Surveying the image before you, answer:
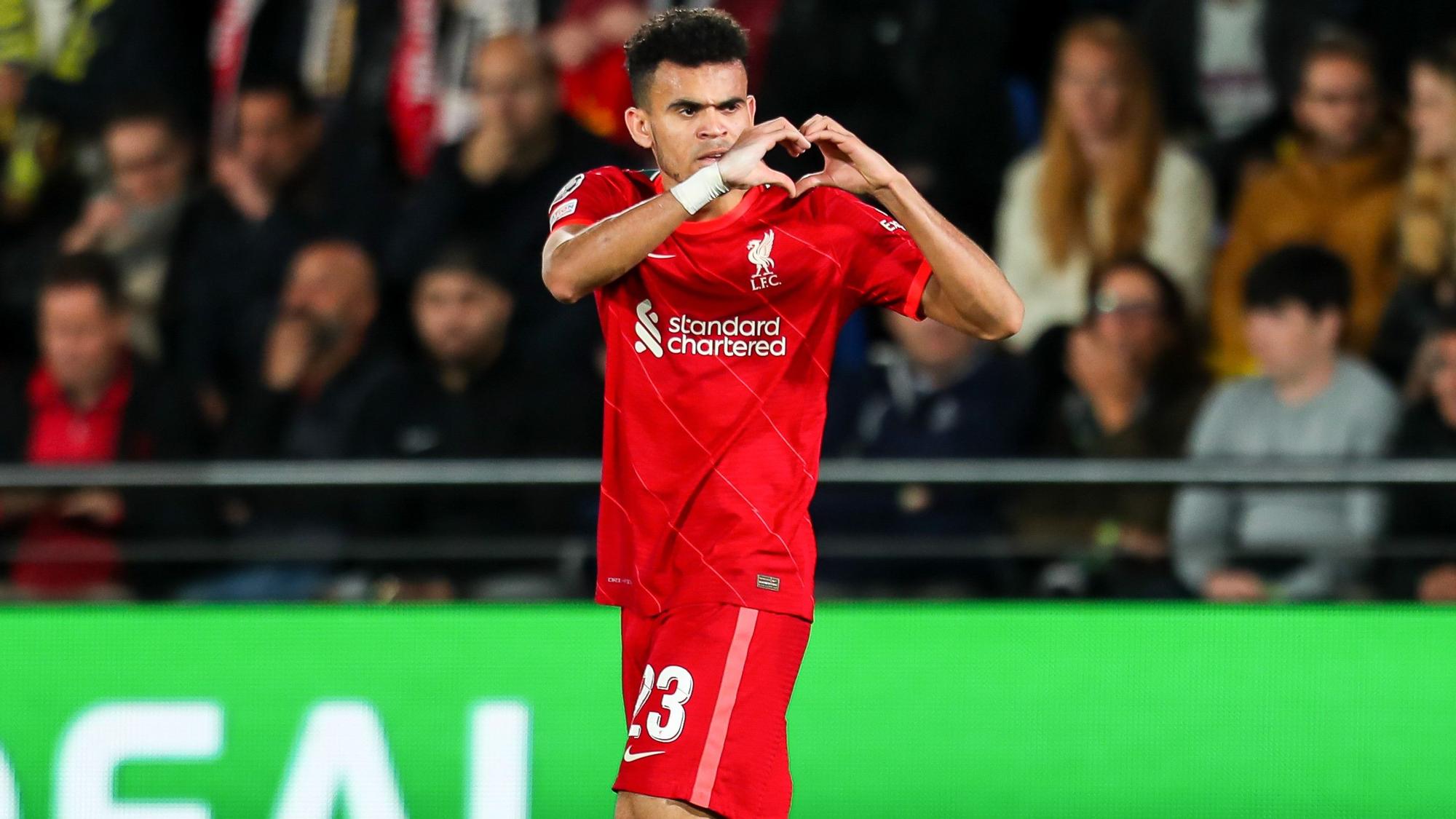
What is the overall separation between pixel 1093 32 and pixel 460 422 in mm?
2412

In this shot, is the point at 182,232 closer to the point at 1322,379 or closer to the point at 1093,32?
the point at 1093,32

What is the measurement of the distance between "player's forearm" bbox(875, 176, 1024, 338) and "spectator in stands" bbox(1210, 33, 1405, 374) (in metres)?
3.10

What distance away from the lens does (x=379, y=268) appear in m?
7.25

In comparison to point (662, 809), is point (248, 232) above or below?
above

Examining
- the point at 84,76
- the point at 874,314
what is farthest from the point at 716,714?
the point at 84,76

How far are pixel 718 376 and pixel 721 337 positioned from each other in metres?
0.07

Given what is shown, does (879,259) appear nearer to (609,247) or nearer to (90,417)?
(609,247)

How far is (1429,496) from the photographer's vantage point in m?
5.66

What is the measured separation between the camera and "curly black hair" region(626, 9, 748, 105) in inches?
139

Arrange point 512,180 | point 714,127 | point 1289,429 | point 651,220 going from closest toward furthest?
point 651,220 < point 714,127 < point 1289,429 < point 512,180

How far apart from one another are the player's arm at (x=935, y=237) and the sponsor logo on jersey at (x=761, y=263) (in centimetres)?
14

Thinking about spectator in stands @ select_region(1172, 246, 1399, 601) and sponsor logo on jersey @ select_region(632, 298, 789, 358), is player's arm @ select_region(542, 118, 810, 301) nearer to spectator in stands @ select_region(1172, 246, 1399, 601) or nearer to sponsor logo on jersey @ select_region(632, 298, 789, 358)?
sponsor logo on jersey @ select_region(632, 298, 789, 358)

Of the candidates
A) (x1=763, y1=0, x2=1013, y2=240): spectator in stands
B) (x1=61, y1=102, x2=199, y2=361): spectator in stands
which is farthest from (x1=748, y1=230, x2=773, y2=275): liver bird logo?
(x1=61, y1=102, x2=199, y2=361): spectator in stands

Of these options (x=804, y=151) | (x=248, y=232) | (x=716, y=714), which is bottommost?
(x=716, y=714)
